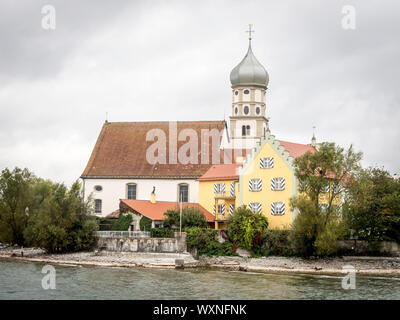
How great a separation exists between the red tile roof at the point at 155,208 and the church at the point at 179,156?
0.10 metres

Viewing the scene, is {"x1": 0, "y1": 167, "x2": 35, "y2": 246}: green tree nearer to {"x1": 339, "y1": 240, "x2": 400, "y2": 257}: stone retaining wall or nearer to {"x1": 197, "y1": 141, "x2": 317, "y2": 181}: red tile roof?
{"x1": 197, "y1": 141, "x2": 317, "y2": 181}: red tile roof

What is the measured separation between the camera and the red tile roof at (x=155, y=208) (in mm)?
57188

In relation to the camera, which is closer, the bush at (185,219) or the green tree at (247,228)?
the green tree at (247,228)

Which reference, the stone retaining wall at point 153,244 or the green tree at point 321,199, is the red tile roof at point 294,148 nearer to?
the green tree at point 321,199

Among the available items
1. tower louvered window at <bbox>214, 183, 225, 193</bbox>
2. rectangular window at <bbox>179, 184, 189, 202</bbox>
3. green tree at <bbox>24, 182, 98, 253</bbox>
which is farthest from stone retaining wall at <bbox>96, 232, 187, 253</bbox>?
rectangular window at <bbox>179, 184, 189, 202</bbox>

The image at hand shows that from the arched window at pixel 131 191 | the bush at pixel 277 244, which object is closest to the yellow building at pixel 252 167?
the bush at pixel 277 244

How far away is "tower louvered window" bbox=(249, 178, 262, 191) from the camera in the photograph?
54969 millimetres

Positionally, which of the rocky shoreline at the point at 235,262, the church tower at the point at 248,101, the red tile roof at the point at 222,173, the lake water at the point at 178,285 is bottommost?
the lake water at the point at 178,285

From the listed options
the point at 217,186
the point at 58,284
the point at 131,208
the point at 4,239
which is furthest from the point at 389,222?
the point at 4,239

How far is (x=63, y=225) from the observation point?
55062 millimetres

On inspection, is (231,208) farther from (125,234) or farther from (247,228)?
(125,234)

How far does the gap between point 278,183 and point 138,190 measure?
1910 centimetres

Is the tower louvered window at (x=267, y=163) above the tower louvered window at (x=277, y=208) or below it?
above

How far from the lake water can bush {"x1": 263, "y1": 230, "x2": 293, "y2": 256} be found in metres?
7.02
